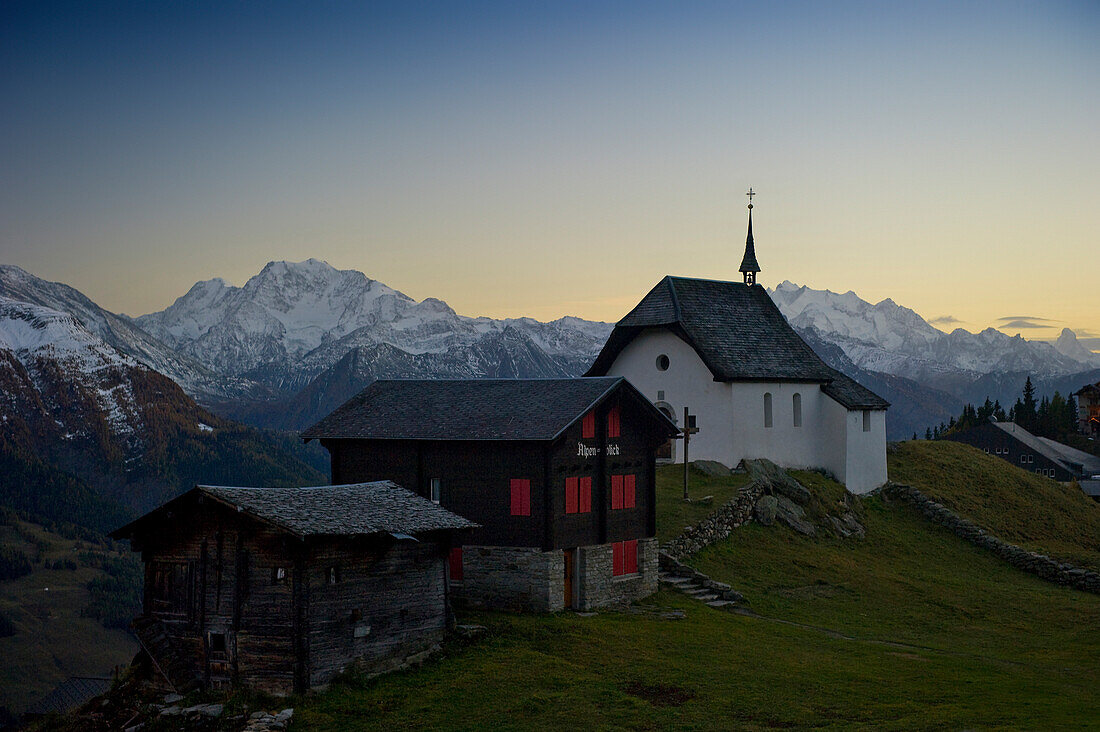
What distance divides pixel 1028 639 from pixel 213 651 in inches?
1184

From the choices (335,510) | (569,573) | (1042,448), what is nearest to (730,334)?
(569,573)

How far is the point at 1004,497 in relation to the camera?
7281 centimetres

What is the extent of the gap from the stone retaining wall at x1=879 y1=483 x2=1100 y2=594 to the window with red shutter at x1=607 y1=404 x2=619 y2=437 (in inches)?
1092

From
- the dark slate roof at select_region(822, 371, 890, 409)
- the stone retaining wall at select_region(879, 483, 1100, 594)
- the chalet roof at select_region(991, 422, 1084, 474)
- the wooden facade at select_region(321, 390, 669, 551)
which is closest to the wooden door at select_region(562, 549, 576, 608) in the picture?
the wooden facade at select_region(321, 390, 669, 551)

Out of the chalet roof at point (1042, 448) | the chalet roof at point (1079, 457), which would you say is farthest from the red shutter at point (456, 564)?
the chalet roof at point (1079, 457)

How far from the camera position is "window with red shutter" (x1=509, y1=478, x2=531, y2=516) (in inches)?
1587

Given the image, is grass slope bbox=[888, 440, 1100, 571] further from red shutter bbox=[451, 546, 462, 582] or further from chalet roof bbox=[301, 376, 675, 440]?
red shutter bbox=[451, 546, 462, 582]

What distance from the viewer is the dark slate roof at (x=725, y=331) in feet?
208

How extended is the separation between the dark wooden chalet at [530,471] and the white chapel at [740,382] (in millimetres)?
17647

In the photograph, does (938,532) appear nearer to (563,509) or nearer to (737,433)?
(737,433)

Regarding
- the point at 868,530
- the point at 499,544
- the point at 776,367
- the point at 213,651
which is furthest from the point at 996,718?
the point at 776,367

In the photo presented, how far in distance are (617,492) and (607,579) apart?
354 centimetres

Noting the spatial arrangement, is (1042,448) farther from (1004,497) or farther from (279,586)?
(279,586)

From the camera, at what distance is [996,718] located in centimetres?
2744
